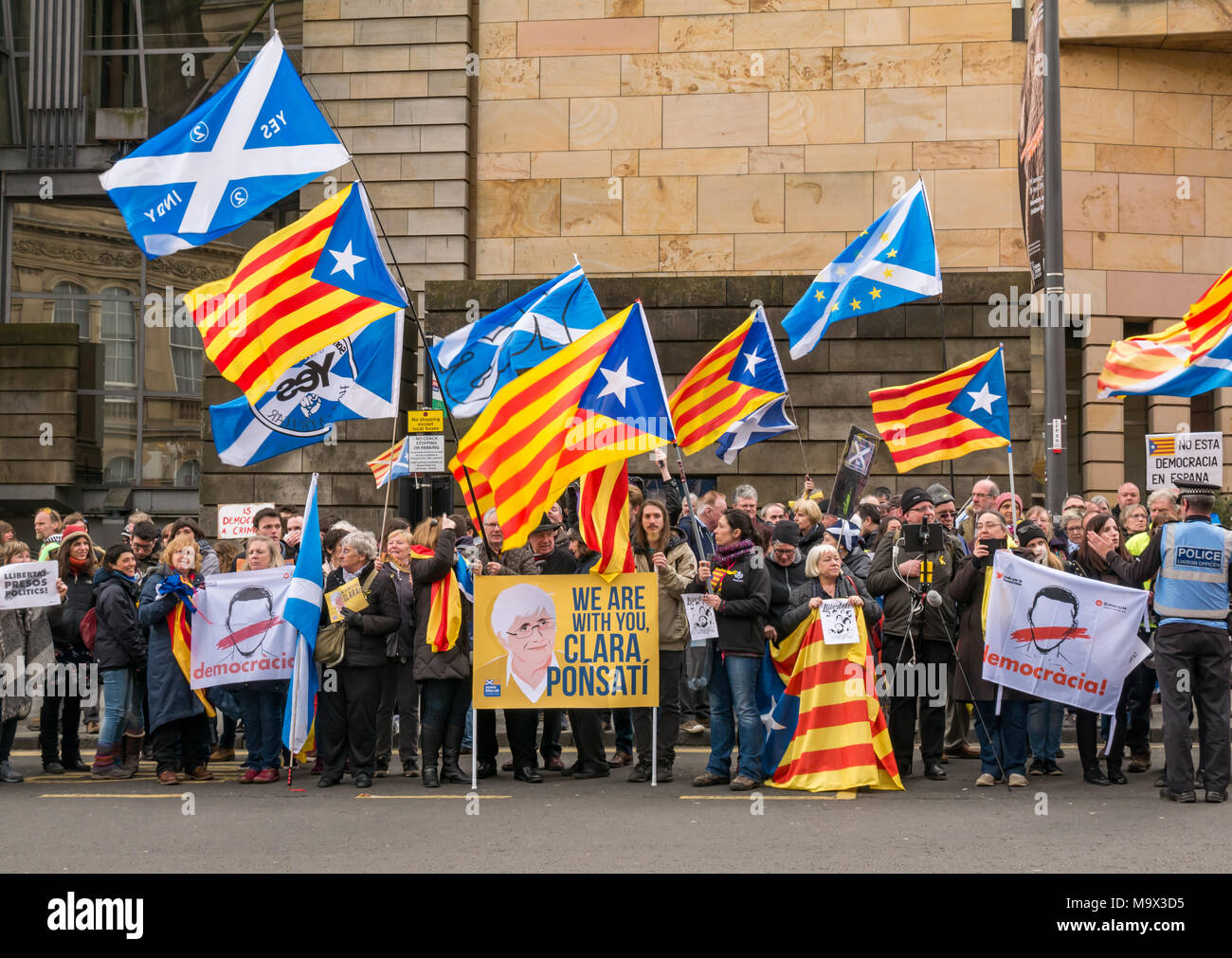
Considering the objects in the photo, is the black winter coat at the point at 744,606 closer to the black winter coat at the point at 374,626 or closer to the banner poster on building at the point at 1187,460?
the black winter coat at the point at 374,626

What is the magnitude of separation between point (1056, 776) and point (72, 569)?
7.87 meters

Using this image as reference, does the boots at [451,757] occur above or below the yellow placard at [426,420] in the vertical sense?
below

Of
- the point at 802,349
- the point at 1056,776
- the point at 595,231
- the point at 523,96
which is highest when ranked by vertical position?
the point at 523,96

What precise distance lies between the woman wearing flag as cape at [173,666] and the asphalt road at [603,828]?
271 millimetres

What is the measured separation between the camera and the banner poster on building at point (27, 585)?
11.0 meters

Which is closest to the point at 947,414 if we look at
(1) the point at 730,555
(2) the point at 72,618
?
(1) the point at 730,555

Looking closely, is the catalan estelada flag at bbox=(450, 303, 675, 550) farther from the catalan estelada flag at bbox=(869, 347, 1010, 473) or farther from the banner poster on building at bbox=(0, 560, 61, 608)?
the catalan estelada flag at bbox=(869, 347, 1010, 473)

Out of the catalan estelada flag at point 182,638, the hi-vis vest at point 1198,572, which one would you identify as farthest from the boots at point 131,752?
the hi-vis vest at point 1198,572

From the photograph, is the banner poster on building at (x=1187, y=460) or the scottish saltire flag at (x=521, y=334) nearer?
the scottish saltire flag at (x=521, y=334)

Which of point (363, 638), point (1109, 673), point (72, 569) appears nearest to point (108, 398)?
point (72, 569)

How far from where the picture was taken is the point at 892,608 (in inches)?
425

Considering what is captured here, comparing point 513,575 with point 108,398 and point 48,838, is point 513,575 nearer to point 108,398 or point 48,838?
point 48,838
